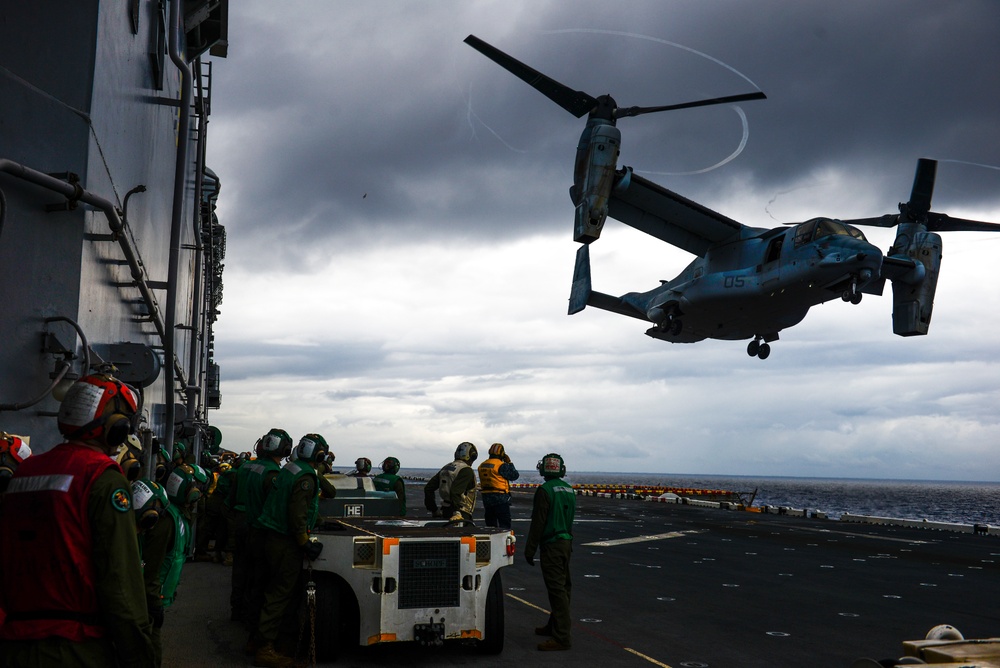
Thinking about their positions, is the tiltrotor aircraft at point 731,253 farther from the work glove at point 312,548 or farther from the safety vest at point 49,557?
the safety vest at point 49,557

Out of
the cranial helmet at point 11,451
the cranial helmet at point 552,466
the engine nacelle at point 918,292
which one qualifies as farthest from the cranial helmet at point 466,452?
the engine nacelle at point 918,292

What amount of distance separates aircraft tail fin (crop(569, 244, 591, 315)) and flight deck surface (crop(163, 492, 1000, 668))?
40.7ft

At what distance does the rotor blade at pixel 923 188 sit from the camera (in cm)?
2814

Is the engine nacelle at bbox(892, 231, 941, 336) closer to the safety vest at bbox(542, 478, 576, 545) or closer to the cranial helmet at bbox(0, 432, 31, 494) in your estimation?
the safety vest at bbox(542, 478, 576, 545)

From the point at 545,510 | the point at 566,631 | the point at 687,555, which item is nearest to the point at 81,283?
the point at 545,510

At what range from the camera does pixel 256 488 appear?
824 cm

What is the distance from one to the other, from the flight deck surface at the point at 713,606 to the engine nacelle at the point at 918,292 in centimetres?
920

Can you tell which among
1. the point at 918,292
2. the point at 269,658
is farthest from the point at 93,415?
the point at 918,292

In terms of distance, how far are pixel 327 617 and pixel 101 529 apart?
186 inches

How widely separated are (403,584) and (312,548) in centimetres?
91

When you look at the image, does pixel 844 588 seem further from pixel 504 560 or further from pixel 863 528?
pixel 863 528

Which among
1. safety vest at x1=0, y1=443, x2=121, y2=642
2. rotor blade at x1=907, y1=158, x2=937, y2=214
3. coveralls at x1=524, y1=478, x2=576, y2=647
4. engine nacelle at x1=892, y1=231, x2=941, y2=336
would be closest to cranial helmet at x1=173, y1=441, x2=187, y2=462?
coveralls at x1=524, y1=478, x2=576, y2=647

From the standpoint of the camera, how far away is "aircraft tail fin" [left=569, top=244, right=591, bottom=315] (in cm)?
3222

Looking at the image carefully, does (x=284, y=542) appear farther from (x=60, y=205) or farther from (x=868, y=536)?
(x=868, y=536)
